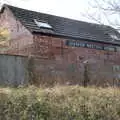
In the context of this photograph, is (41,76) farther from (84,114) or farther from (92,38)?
(92,38)

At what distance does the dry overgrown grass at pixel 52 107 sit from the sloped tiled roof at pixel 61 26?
531 inches

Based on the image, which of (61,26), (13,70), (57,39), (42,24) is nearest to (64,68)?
(13,70)

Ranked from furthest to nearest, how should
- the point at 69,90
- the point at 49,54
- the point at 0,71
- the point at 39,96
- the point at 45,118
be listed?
the point at 49,54
the point at 0,71
the point at 69,90
the point at 39,96
the point at 45,118

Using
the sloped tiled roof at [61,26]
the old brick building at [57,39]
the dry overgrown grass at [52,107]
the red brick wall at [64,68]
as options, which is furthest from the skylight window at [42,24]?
the dry overgrown grass at [52,107]

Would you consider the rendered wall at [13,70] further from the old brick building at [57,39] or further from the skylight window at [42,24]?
the skylight window at [42,24]

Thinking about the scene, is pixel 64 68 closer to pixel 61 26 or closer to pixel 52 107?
pixel 52 107

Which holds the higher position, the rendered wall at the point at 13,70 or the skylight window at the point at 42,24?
the skylight window at the point at 42,24

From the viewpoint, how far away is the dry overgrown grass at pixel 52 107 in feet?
19.6

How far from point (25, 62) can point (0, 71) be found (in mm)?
1210

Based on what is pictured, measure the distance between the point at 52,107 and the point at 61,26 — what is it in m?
17.4

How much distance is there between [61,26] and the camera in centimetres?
2316

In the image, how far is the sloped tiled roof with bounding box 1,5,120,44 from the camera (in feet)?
69.1

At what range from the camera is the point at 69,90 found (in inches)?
307

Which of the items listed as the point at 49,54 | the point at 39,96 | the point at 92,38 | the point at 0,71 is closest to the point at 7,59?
the point at 0,71
